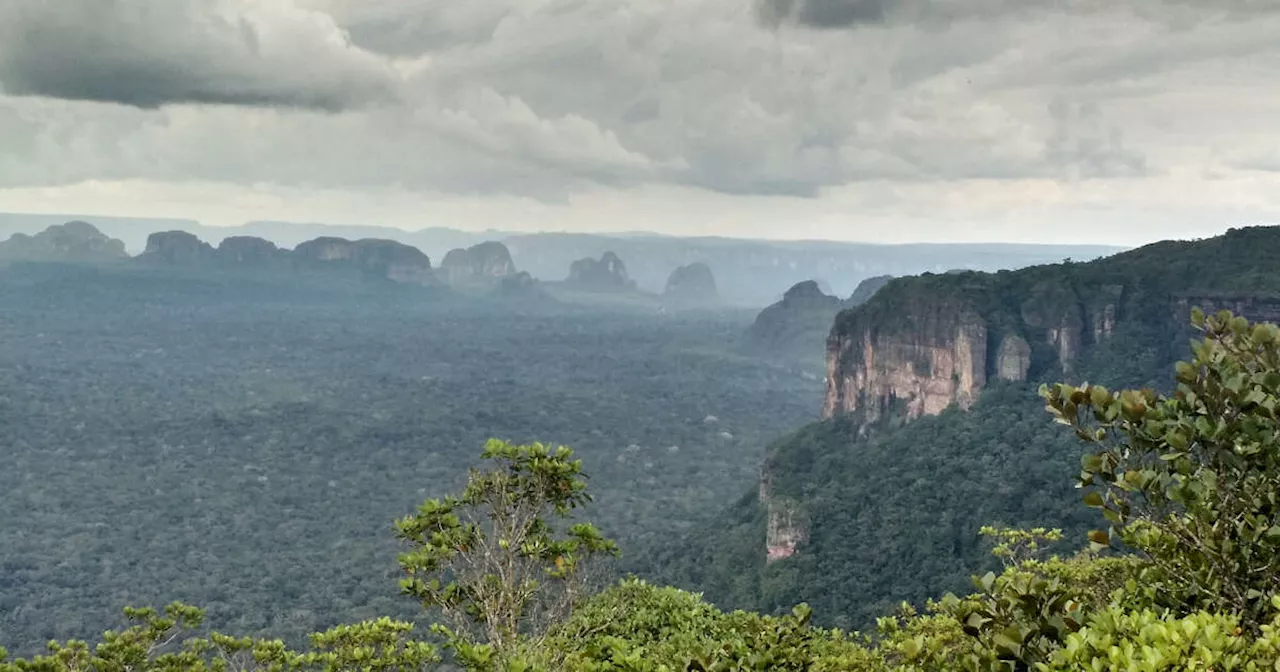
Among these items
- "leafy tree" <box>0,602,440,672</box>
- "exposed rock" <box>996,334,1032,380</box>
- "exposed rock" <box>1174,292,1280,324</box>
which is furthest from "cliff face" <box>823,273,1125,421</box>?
"leafy tree" <box>0,602,440,672</box>

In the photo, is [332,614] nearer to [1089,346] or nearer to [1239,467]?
[1089,346]

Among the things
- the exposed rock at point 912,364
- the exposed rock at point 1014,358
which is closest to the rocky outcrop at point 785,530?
the exposed rock at point 912,364

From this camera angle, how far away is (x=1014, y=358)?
84125mm

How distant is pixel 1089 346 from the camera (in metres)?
82.7

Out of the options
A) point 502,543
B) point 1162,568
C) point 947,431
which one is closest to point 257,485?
point 947,431

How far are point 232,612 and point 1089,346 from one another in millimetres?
82858

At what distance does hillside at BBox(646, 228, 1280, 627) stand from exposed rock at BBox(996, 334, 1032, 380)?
189 millimetres

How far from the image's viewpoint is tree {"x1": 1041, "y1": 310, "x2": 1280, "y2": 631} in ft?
27.9

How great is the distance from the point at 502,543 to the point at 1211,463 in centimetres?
1149

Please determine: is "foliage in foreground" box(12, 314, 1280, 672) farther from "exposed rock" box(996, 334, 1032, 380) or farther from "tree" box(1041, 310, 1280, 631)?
"exposed rock" box(996, 334, 1032, 380)

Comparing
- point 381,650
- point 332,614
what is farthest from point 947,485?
point 381,650

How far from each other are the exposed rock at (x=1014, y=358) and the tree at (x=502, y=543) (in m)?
75.5

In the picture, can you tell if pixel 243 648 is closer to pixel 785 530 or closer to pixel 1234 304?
pixel 785 530

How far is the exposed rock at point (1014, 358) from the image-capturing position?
8350 cm
